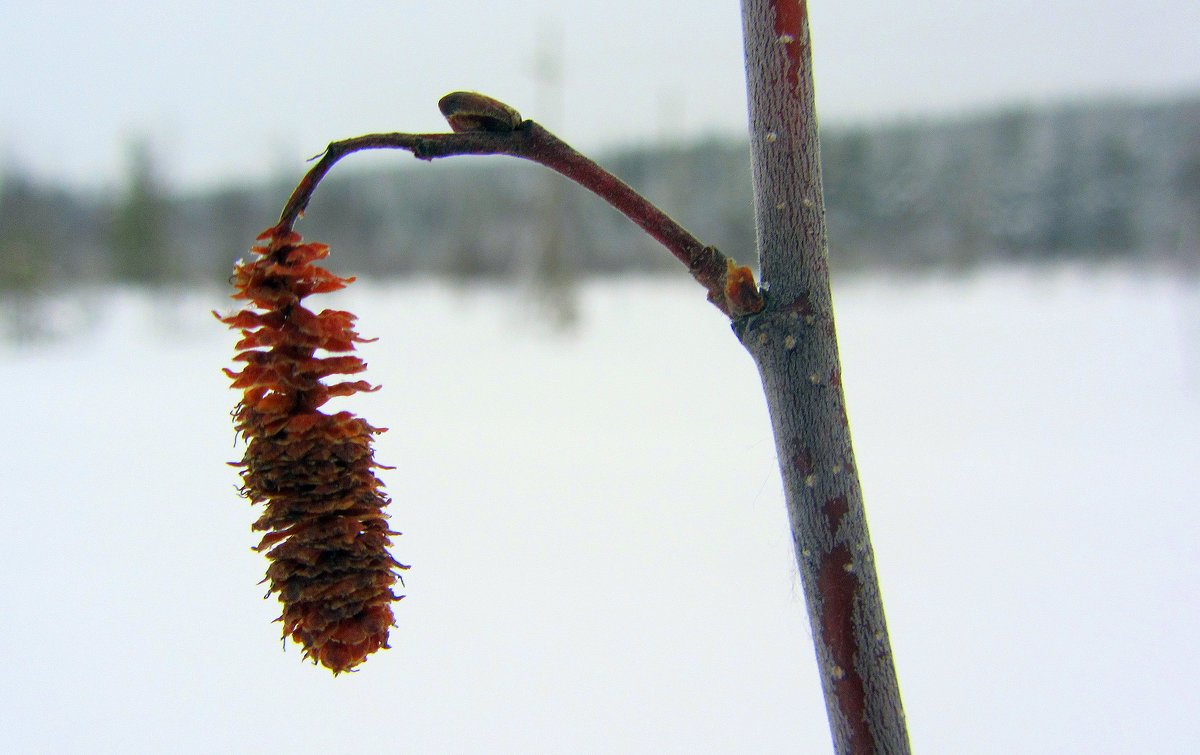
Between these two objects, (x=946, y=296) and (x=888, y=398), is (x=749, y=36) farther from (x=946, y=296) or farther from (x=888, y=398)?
(x=946, y=296)

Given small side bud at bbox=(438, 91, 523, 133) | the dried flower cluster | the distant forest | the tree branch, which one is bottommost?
the dried flower cluster

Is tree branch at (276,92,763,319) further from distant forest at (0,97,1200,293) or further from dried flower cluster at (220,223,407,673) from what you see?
distant forest at (0,97,1200,293)

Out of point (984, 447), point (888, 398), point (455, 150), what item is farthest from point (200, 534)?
point (888, 398)

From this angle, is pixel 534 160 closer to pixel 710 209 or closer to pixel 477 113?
pixel 477 113

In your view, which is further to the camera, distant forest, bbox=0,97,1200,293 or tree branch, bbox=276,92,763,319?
distant forest, bbox=0,97,1200,293

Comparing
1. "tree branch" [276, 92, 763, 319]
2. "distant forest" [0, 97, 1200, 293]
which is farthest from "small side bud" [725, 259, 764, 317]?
"distant forest" [0, 97, 1200, 293]

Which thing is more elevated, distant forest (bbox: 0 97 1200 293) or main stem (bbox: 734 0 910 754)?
distant forest (bbox: 0 97 1200 293)

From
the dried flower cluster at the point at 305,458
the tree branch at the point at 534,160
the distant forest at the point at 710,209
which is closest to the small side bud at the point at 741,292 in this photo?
the tree branch at the point at 534,160
